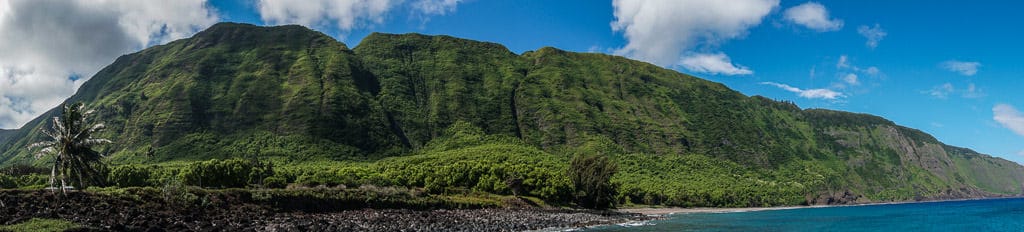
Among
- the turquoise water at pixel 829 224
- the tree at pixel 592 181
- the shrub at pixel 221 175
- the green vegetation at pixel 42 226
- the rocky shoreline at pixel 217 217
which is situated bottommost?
the green vegetation at pixel 42 226

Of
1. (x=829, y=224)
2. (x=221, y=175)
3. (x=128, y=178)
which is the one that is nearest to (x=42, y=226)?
(x=221, y=175)

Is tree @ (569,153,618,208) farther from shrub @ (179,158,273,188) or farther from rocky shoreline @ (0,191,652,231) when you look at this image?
shrub @ (179,158,273,188)

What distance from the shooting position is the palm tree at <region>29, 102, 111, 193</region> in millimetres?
57438

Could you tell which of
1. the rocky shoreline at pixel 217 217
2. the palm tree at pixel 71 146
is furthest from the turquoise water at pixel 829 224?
the palm tree at pixel 71 146

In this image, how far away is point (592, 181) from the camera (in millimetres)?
135500

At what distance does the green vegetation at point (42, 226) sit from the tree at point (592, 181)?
334 feet

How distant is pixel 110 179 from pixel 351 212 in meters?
53.7

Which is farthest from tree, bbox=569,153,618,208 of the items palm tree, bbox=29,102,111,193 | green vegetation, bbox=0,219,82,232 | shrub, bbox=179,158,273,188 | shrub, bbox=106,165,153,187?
green vegetation, bbox=0,219,82,232

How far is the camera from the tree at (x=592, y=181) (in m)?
136

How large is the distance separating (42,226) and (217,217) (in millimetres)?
16017

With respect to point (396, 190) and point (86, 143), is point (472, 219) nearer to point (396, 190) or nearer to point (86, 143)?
point (396, 190)

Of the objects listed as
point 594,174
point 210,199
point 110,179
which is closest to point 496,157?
point 594,174

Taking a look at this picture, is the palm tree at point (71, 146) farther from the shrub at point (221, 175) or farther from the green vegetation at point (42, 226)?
the shrub at point (221, 175)

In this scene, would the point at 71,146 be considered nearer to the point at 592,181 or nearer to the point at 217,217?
the point at 217,217
